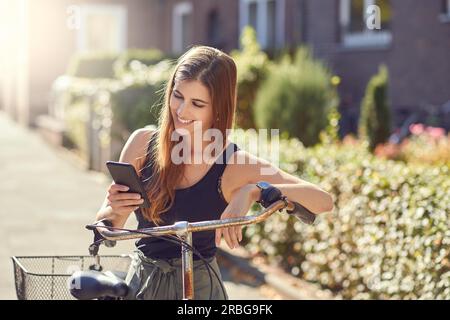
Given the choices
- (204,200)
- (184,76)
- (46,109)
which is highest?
(184,76)

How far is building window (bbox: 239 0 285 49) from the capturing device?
21047 mm

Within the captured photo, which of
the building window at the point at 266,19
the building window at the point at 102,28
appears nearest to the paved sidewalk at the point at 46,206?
the building window at the point at 266,19

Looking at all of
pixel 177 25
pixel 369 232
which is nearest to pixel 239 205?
pixel 369 232

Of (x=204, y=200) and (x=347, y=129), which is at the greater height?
(x=204, y=200)

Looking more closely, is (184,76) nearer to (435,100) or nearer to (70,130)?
(435,100)

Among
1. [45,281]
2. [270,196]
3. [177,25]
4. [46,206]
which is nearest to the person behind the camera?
[270,196]

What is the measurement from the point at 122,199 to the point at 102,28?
2704 centimetres

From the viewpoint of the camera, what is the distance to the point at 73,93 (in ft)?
69.2

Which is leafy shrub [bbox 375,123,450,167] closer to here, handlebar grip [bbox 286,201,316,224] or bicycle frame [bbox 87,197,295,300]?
handlebar grip [bbox 286,201,316,224]

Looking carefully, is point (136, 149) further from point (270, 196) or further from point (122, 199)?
point (270, 196)

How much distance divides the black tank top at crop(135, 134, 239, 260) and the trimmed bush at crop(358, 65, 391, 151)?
9.53 meters

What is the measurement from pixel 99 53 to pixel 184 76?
2283 centimetres

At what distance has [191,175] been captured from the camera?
3623 millimetres
